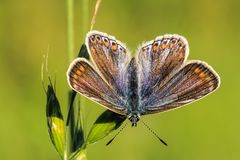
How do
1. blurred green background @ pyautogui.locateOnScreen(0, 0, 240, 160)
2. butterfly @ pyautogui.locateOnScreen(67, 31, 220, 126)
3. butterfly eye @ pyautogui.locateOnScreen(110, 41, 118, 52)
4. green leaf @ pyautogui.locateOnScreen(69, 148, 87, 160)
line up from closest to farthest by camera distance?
green leaf @ pyautogui.locateOnScreen(69, 148, 87, 160) < butterfly @ pyautogui.locateOnScreen(67, 31, 220, 126) < butterfly eye @ pyautogui.locateOnScreen(110, 41, 118, 52) < blurred green background @ pyautogui.locateOnScreen(0, 0, 240, 160)

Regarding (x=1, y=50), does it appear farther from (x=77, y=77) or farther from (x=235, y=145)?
(x=77, y=77)

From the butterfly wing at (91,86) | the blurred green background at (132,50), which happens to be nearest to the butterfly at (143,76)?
the butterfly wing at (91,86)

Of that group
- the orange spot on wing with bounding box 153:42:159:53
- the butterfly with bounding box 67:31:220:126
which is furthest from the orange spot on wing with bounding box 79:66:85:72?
the orange spot on wing with bounding box 153:42:159:53

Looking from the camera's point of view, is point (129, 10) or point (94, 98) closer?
point (94, 98)

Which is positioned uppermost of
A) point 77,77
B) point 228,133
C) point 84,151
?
point 77,77

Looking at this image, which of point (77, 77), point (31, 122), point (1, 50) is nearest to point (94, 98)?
point (77, 77)

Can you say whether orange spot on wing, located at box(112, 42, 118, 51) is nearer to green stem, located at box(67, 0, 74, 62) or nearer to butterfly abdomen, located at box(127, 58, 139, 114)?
butterfly abdomen, located at box(127, 58, 139, 114)
